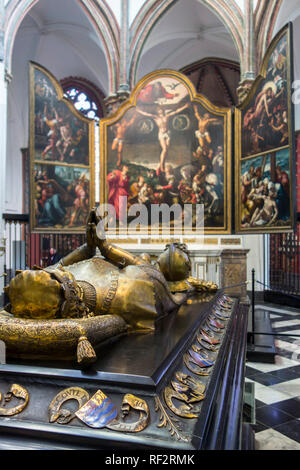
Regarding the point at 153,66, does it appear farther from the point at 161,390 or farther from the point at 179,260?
the point at 161,390

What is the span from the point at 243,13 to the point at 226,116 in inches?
162

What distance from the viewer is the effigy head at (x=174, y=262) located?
265 centimetres

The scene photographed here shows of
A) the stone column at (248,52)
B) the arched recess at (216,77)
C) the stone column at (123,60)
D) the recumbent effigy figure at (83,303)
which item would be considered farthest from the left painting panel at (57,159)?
the arched recess at (216,77)

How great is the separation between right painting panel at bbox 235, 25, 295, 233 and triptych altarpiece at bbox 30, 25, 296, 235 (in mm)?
25

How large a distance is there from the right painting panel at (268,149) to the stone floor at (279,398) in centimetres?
248

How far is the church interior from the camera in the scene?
989 millimetres

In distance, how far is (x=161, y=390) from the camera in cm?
98

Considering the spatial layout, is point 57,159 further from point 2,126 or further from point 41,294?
point 41,294

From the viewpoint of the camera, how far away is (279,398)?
9.17 feet

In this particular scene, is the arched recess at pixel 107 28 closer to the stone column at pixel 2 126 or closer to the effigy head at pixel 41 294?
the stone column at pixel 2 126

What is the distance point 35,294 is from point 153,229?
649cm

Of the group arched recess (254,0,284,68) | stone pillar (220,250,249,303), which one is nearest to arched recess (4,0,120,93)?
arched recess (254,0,284,68)

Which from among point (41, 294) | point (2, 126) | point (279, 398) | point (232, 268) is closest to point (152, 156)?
point (232, 268)

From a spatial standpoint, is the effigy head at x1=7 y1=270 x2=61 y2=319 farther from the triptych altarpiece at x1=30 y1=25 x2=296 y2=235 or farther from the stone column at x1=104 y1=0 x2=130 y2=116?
the stone column at x1=104 y1=0 x2=130 y2=116
